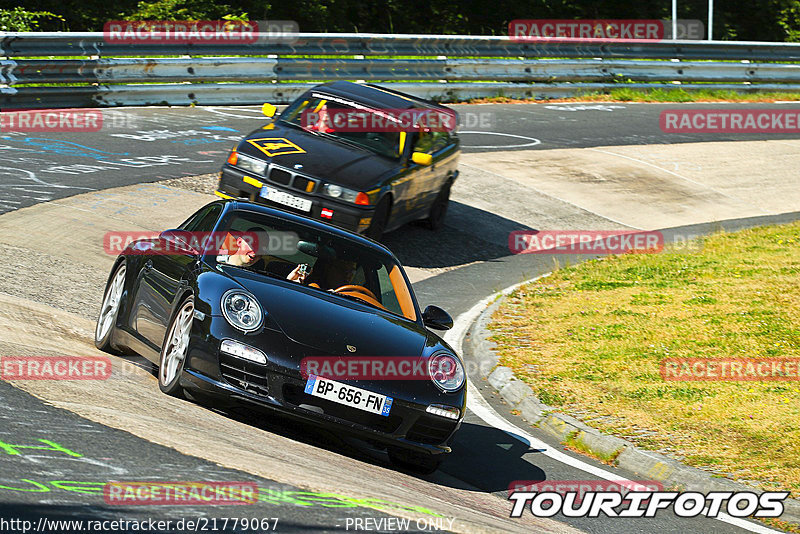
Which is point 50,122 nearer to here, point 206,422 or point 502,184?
point 502,184

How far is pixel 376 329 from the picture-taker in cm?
712

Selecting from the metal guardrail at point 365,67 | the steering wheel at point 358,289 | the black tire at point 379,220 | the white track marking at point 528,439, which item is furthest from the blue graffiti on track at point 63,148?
the steering wheel at point 358,289

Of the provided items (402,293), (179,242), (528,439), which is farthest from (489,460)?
(179,242)

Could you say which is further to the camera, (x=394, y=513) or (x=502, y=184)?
(x=502, y=184)

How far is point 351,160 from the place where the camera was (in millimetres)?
13039

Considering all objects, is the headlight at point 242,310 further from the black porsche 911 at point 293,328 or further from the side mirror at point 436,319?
the side mirror at point 436,319

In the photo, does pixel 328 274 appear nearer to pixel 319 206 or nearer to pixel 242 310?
pixel 242 310

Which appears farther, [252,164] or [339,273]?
[252,164]

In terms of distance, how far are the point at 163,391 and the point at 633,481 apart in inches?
124

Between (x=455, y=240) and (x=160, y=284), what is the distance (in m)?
8.33

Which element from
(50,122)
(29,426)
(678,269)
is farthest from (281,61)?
(29,426)

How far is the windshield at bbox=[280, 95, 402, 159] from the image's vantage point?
538 inches

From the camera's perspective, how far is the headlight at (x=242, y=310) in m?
6.60

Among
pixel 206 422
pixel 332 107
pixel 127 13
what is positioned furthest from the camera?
pixel 127 13
